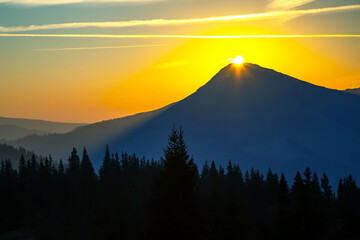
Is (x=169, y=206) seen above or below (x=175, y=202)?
below

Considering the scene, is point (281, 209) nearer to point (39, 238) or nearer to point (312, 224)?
point (312, 224)

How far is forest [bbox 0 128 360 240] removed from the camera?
85.8ft

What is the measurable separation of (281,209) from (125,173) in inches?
2689

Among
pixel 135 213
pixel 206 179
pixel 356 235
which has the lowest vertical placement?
pixel 356 235

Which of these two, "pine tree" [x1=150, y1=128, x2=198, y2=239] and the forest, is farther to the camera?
the forest

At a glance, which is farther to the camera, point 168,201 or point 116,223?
point 116,223

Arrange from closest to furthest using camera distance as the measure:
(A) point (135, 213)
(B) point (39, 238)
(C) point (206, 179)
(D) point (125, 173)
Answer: (A) point (135, 213) → (B) point (39, 238) → (D) point (125, 173) → (C) point (206, 179)

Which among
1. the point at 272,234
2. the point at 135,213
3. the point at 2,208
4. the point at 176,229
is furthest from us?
the point at 2,208

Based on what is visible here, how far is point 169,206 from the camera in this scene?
84.9 ft

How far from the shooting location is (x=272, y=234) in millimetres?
66875

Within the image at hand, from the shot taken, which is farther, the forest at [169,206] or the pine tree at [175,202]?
the forest at [169,206]

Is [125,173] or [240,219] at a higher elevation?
[125,173]

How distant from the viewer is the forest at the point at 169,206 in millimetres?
26156

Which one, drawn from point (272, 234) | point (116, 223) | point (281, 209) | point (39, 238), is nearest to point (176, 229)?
point (281, 209)
